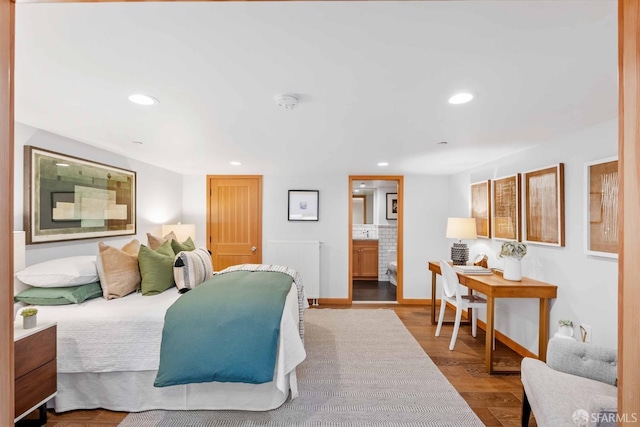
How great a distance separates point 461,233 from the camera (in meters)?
3.95

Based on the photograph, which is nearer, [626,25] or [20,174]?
[626,25]

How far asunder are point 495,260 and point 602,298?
1.36 meters

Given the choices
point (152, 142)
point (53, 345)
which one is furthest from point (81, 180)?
point (53, 345)

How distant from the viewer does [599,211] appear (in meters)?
2.26

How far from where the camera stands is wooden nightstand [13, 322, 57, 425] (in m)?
1.78

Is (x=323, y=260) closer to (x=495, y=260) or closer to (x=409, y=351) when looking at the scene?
(x=409, y=351)

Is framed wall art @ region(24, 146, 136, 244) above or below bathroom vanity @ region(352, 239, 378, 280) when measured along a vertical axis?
above

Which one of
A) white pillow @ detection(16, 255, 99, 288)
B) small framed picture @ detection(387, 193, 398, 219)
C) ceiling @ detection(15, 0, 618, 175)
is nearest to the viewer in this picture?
ceiling @ detection(15, 0, 618, 175)

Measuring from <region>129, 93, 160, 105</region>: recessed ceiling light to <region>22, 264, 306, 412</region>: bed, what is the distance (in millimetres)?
1462

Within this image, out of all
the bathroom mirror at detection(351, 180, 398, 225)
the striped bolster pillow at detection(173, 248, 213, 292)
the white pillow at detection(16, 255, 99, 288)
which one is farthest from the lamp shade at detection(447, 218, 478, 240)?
the white pillow at detection(16, 255, 99, 288)

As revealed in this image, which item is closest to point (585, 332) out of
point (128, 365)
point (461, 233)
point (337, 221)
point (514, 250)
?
point (514, 250)

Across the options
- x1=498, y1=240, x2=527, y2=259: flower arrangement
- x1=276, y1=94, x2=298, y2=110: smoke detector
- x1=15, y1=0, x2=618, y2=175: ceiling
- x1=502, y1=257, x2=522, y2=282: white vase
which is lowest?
x1=502, y1=257, x2=522, y2=282: white vase

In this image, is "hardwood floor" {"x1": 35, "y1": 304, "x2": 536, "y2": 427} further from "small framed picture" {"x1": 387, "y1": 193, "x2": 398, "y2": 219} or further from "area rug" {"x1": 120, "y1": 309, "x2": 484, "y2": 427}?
"small framed picture" {"x1": 387, "y1": 193, "x2": 398, "y2": 219}

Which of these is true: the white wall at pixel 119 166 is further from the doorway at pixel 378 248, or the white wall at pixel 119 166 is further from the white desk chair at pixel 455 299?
the white desk chair at pixel 455 299
